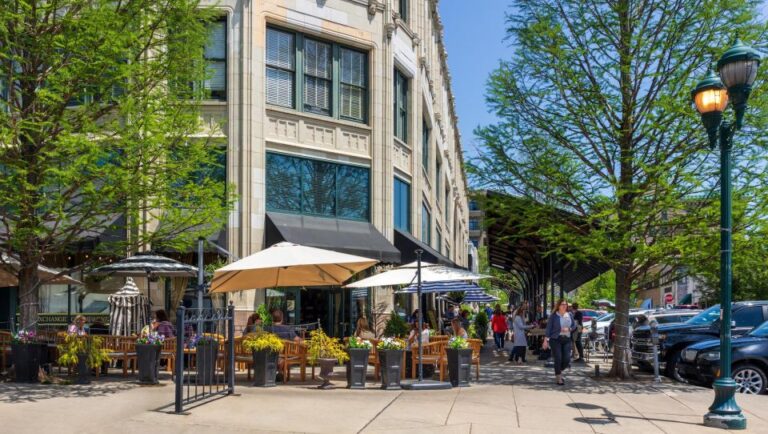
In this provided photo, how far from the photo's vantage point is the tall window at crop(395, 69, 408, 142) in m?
26.6

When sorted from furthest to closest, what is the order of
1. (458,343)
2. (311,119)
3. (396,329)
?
1. (311,119)
2. (396,329)
3. (458,343)

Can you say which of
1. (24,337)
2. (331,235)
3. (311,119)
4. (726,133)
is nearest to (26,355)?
(24,337)

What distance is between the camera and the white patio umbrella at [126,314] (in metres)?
17.2

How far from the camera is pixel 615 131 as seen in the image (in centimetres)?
1570

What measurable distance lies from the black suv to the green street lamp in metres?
7.85

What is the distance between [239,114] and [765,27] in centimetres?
1298

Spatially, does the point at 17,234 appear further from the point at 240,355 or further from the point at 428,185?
the point at 428,185

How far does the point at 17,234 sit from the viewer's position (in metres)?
12.7

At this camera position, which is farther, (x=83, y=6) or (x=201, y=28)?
(x=201, y=28)

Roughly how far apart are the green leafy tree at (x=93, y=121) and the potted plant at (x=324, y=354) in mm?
2755

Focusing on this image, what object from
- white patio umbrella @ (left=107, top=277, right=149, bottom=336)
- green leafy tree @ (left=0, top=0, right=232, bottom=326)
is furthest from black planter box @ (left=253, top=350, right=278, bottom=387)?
white patio umbrella @ (left=107, top=277, right=149, bottom=336)

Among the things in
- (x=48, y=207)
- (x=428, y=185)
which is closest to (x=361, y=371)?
(x=48, y=207)

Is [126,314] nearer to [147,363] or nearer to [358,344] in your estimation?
[147,363]

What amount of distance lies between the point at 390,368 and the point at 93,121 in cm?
646
